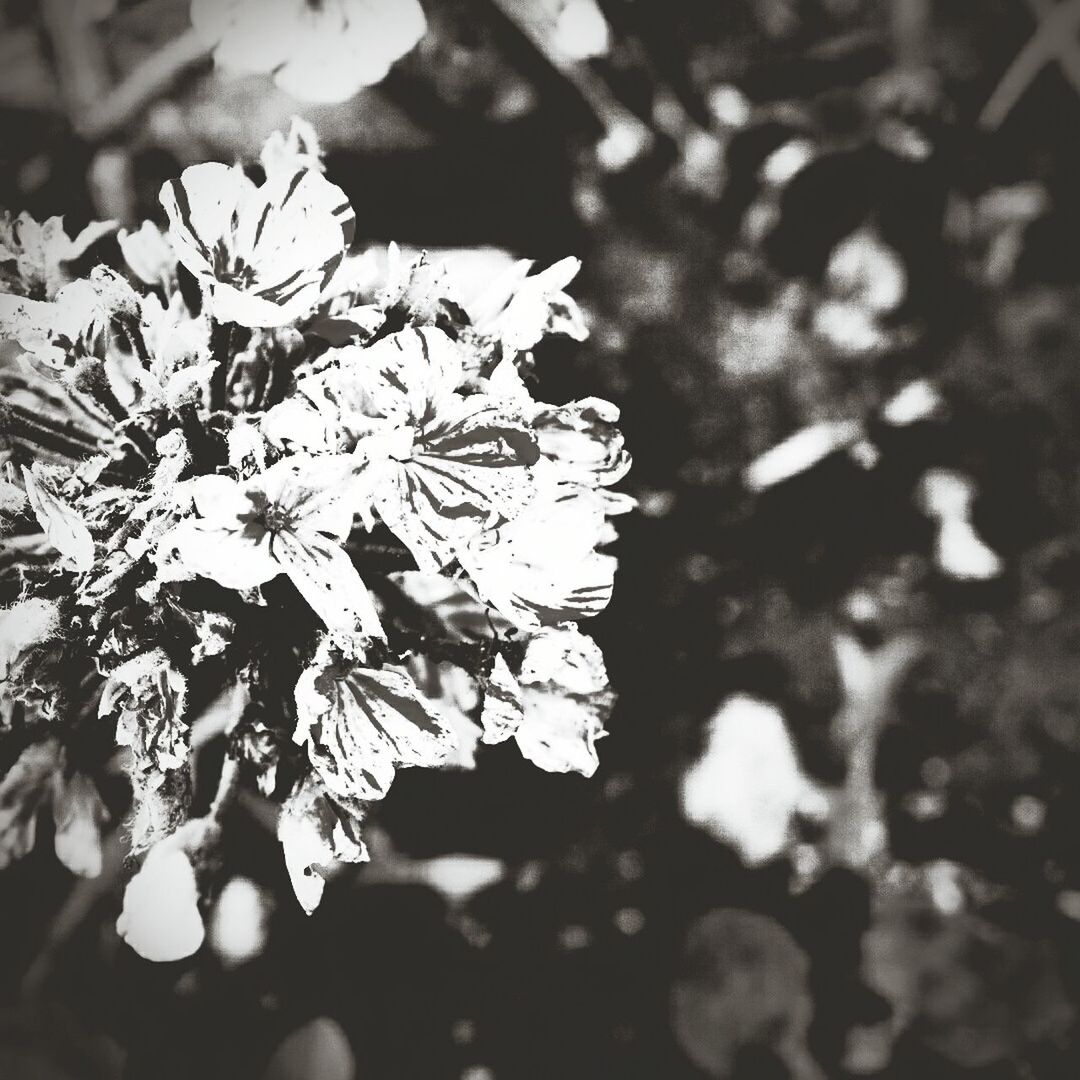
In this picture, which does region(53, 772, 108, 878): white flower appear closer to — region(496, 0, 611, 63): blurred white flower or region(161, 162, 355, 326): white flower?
region(161, 162, 355, 326): white flower

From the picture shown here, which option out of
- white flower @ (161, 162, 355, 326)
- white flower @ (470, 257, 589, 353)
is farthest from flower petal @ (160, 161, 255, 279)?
white flower @ (470, 257, 589, 353)

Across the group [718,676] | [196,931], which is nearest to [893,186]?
[718,676]

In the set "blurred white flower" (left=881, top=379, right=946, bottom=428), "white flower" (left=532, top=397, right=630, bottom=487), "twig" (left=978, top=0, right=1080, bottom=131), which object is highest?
"white flower" (left=532, top=397, right=630, bottom=487)

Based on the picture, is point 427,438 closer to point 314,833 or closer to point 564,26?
point 314,833

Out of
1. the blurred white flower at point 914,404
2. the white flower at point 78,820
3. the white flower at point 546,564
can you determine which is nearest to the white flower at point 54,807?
the white flower at point 78,820

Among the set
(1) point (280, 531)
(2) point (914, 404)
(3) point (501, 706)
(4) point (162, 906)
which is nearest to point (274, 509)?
(1) point (280, 531)

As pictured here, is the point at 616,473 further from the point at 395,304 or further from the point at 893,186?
the point at 893,186
